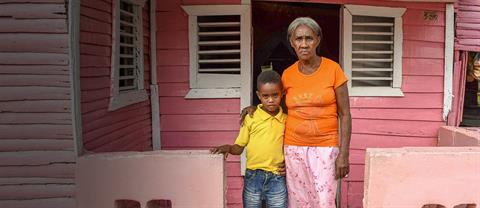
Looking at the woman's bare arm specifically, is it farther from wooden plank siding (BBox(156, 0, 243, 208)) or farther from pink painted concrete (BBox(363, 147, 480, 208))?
wooden plank siding (BBox(156, 0, 243, 208))

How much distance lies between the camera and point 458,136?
4.41 m

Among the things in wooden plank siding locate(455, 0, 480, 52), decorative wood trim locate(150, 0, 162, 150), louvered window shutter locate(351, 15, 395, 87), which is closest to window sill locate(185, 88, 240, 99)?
decorative wood trim locate(150, 0, 162, 150)

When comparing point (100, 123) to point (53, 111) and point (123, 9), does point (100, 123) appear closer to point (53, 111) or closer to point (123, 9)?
point (53, 111)

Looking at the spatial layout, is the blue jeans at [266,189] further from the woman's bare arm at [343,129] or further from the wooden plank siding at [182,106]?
the wooden plank siding at [182,106]

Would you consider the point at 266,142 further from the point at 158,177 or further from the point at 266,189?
the point at 158,177

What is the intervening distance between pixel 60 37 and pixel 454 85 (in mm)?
4269

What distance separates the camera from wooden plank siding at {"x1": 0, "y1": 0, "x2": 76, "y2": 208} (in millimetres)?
2928

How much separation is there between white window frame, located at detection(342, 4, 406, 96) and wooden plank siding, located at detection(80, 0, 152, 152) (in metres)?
2.45

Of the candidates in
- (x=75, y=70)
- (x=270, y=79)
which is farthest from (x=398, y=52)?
(x=75, y=70)

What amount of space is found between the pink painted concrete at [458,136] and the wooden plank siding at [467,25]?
101cm

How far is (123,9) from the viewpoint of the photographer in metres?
4.29

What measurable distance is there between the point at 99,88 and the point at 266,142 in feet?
4.74

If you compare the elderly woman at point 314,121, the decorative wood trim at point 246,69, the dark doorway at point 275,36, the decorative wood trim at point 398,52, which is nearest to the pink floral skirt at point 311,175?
the elderly woman at point 314,121

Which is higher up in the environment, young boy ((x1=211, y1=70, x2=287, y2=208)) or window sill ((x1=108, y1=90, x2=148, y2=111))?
window sill ((x1=108, y1=90, x2=148, y2=111))
